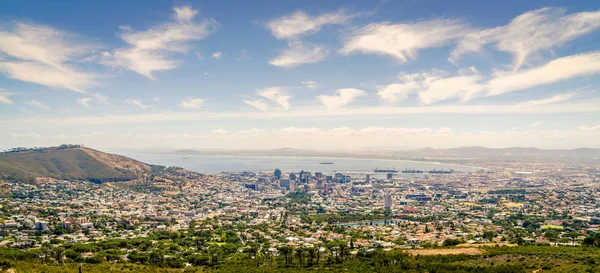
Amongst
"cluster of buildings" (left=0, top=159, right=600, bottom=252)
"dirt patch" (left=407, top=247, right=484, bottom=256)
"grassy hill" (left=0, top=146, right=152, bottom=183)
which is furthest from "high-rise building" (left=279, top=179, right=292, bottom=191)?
"dirt patch" (left=407, top=247, right=484, bottom=256)

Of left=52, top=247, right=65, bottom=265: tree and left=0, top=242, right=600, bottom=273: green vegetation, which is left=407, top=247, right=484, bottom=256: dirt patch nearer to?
left=0, top=242, right=600, bottom=273: green vegetation

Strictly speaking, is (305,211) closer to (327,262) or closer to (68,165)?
(327,262)

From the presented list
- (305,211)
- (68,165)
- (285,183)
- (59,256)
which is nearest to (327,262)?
(59,256)

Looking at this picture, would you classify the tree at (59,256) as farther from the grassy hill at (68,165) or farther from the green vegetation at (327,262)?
the grassy hill at (68,165)

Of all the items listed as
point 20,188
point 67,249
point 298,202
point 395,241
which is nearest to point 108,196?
point 20,188

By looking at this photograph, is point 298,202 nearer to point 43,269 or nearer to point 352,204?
point 352,204

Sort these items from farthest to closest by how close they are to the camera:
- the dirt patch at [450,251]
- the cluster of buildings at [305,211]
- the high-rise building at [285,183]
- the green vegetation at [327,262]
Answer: the high-rise building at [285,183]
the cluster of buildings at [305,211]
the dirt patch at [450,251]
the green vegetation at [327,262]

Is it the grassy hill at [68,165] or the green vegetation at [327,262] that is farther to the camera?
the grassy hill at [68,165]

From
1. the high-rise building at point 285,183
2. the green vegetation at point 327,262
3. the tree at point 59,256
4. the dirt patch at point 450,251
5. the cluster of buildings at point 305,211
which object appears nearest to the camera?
the green vegetation at point 327,262

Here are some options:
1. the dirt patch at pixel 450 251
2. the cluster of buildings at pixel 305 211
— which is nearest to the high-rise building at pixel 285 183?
the cluster of buildings at pixel 305 211
